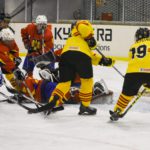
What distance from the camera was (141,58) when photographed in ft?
13.4

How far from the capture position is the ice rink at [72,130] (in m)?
3.49

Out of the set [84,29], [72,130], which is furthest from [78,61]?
[72,130]

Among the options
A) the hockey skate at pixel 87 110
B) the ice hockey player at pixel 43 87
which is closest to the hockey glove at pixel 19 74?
the ice hockey player at pixel 43 87

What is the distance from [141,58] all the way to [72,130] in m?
0.80

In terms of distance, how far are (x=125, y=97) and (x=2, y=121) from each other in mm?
1058

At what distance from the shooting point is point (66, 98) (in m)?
5.04

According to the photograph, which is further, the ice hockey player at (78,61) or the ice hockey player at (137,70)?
the ice hockey player at (78,61)

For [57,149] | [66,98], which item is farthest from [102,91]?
[57,149]

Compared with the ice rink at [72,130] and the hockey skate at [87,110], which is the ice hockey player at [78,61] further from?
the ice rink at [72,130]

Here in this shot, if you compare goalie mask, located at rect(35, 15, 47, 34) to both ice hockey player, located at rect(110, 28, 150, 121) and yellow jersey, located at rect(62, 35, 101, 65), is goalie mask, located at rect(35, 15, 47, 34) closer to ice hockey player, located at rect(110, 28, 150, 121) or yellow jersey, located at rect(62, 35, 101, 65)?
yellow jersey, located at rect(62, 35, 101, 65)

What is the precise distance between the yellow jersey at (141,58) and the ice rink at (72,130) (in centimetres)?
47

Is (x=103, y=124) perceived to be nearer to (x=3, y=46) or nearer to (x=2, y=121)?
(x=2, y=121)

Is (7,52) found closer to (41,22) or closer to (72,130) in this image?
(41,22)

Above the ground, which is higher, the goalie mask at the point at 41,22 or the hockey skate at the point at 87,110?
the goalie mask at the point at 41,22
